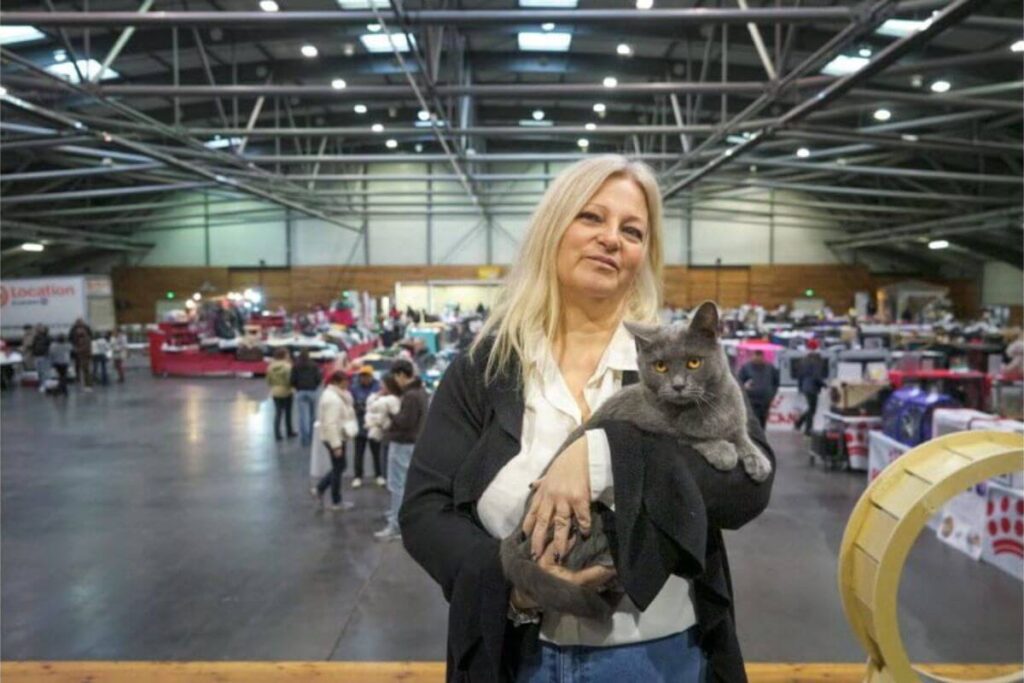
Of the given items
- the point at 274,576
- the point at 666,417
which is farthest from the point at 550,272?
the point at 274,576

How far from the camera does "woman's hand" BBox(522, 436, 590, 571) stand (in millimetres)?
Answer: 1186

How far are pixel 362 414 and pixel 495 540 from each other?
326 inches

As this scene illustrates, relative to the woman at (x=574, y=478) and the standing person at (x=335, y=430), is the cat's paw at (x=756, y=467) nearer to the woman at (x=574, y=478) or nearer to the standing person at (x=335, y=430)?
the woman at (x=574, y=478)

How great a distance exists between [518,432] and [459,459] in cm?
12

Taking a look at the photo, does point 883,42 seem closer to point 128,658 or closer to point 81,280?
point 128,658

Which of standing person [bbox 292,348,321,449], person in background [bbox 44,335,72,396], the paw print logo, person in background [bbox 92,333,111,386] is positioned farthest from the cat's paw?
person in background [bbox 92,333,111,386]

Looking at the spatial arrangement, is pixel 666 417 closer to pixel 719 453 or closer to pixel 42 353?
pixel 719 453

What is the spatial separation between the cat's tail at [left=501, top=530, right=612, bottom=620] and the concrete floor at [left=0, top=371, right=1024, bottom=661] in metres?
3.85

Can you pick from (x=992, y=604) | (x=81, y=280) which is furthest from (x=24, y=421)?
(x=992, y=604)

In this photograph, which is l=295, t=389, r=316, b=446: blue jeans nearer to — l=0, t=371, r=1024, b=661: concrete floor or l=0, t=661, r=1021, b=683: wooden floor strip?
l=0, t=371, r=1024, b=661: concrete floor

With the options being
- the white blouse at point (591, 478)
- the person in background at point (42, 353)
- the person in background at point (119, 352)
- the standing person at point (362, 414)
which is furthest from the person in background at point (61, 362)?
the white blouse at point (591, 478)

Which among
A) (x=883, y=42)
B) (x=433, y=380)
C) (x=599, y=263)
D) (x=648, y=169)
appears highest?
(x=883, y=42)

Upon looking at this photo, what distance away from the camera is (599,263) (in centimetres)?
139

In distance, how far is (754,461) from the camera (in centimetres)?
130
